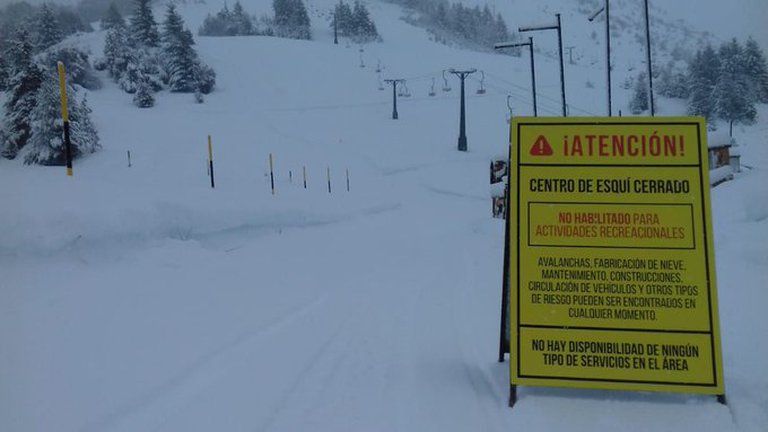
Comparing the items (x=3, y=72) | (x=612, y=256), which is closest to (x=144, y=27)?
(x=3, y=72)

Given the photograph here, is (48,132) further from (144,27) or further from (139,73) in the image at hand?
(144,27)

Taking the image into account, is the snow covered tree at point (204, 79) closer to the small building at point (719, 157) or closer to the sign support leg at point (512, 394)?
the small building at point (719, 157)

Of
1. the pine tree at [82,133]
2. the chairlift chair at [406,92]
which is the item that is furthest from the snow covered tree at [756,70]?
the pine tree at [82,133]

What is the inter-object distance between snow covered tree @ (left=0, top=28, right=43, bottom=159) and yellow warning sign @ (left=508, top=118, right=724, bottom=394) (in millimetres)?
32035

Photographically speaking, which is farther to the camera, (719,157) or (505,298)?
(719,157)

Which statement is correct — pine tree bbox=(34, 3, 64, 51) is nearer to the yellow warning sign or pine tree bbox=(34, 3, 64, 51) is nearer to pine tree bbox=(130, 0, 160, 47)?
pine tree bbox=(130, 0, 160, 47)

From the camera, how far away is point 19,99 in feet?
102

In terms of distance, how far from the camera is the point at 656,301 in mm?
4441

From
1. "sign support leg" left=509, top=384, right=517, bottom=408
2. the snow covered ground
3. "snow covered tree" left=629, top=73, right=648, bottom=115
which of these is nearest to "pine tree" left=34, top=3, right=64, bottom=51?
the snow covered ground

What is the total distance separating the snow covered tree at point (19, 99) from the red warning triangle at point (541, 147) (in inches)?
1256

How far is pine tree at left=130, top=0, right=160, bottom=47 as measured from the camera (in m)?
58.7

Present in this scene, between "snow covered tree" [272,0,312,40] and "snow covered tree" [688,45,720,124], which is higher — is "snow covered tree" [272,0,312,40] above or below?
above

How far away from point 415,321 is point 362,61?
6840cm

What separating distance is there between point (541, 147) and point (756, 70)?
52342 mm
